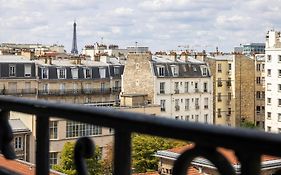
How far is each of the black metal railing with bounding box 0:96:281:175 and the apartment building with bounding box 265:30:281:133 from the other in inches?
2440

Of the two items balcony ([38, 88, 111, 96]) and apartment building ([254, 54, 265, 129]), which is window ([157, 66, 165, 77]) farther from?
apartment building ([254, 54, 265, 129])

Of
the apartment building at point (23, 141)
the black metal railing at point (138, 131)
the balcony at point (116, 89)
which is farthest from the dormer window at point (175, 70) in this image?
the black metal railing at point (138, 131)

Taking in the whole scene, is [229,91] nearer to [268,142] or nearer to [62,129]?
[62,129]

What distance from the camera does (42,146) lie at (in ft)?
7.50

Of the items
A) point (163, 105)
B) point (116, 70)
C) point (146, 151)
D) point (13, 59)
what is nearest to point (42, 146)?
point (146, 151)

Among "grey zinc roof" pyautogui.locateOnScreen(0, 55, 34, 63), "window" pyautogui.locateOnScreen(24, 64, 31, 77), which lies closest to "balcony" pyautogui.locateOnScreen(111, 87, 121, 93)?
"grey zinc roof" pyautogui.locateOnScreen(0, 55, 34, 63)

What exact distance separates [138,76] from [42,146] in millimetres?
60263

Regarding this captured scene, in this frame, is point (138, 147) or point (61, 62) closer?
point (138, 147)

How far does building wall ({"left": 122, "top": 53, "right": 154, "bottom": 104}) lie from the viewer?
6109cm

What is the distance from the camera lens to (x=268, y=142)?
1404 millimetres

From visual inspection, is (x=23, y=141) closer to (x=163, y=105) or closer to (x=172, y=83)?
(x=163, y=105)

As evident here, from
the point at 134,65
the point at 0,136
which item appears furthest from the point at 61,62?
the point at 0,136

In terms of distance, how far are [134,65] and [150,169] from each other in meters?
28.3

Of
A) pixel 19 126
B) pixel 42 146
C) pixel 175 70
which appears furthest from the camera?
pixel 175 70
